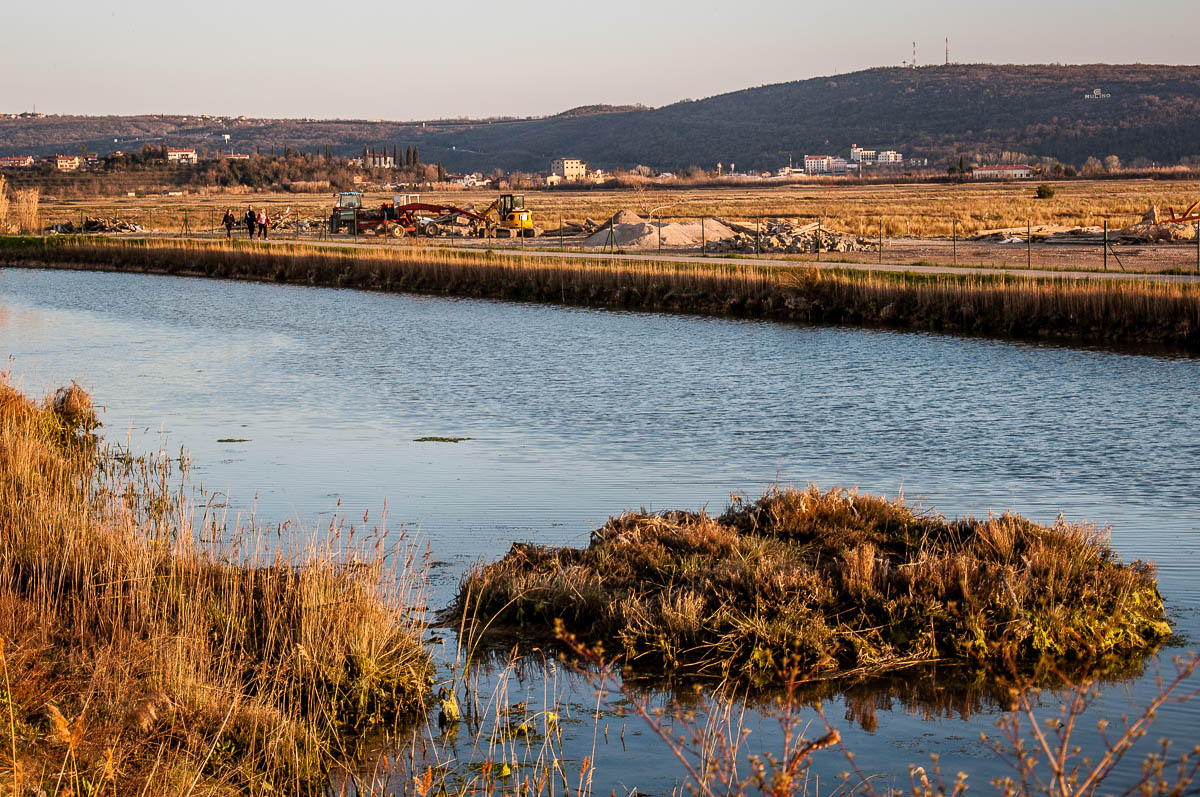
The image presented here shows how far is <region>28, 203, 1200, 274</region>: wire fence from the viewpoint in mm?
34906

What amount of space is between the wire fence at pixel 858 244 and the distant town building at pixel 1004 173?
83.2m

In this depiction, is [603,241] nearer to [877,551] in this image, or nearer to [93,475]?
[93,475]

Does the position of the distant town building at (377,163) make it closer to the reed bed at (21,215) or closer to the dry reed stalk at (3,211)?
the reed bed at (21,215)

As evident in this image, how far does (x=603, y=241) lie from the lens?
4847cm

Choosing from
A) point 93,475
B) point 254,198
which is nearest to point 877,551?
point 93,475

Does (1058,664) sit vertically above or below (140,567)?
below

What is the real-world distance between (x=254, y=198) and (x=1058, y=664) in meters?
118

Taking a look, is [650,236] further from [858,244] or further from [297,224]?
[297,224]

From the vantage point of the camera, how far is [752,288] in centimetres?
3052

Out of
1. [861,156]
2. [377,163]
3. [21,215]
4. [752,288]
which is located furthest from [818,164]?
[752,288]

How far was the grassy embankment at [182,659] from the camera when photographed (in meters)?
5.62

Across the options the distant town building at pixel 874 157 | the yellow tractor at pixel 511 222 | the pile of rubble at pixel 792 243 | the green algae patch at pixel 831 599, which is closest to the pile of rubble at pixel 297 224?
the yellow tractor at pixel 511 222

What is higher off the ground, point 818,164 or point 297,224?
point 818,164

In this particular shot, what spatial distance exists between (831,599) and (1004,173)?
473ft
